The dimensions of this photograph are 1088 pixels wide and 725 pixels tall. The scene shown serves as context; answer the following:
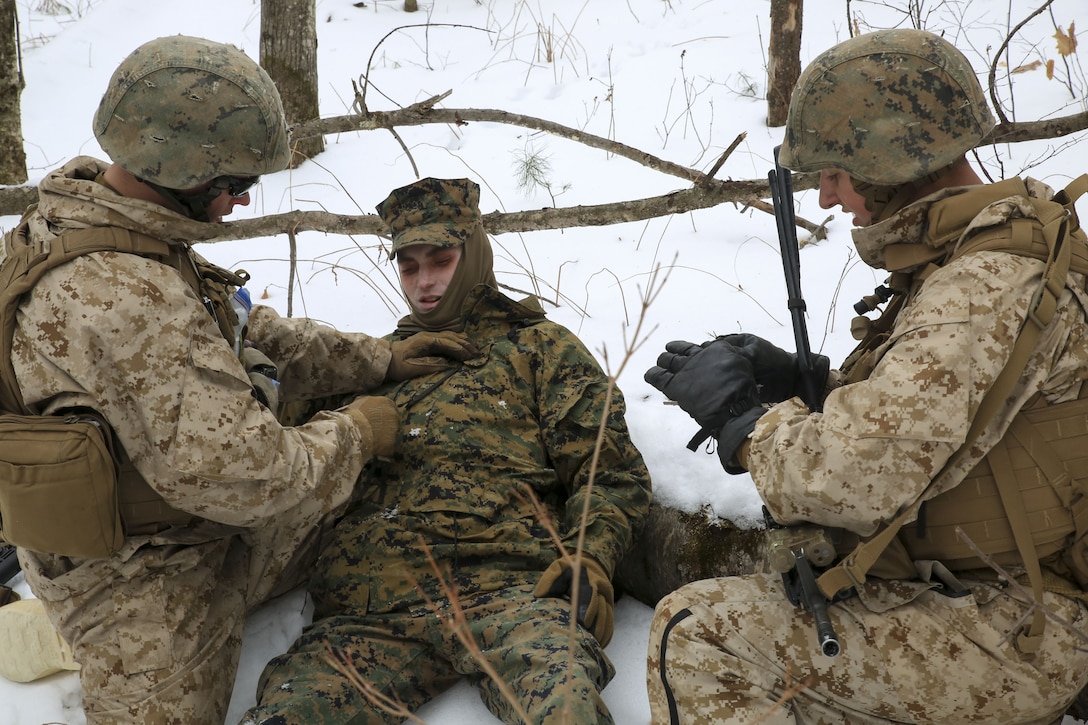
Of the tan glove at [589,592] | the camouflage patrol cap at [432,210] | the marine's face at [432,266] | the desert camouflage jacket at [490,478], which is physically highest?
the camouflage patrol cap at [432,210]

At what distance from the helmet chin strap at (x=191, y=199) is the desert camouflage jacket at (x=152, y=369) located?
0.09 m

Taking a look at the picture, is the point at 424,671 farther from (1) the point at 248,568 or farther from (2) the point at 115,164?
(2) the point at 115,164

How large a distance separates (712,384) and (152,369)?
156 centimetres

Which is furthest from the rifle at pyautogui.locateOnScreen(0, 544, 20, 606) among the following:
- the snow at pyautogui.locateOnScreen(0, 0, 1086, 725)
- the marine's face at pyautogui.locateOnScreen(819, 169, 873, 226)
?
the marine's face at pyautogui.locateOnScreen(819, 169, 873, 226)

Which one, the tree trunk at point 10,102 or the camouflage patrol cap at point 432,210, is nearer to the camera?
the camouflage patrol cap at point 432,210

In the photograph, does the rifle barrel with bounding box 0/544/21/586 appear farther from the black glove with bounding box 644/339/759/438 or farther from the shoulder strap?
the black glove with bounding box 644/339/759/438

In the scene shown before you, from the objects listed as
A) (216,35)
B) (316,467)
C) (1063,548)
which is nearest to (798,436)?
(1063,548)

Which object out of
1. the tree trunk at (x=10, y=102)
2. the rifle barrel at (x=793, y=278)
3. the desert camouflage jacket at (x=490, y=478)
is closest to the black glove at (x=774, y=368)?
the rifle barrel at (x=793, y=278)

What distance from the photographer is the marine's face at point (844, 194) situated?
2650 millimetres

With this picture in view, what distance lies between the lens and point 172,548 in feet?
9.73

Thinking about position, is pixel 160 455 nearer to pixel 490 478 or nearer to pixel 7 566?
pixel 490 478

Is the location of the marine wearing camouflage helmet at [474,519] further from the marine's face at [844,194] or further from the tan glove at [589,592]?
the marine's face at [844,194]

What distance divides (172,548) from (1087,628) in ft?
8.33

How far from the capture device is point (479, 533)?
Result: 10.9 ft
